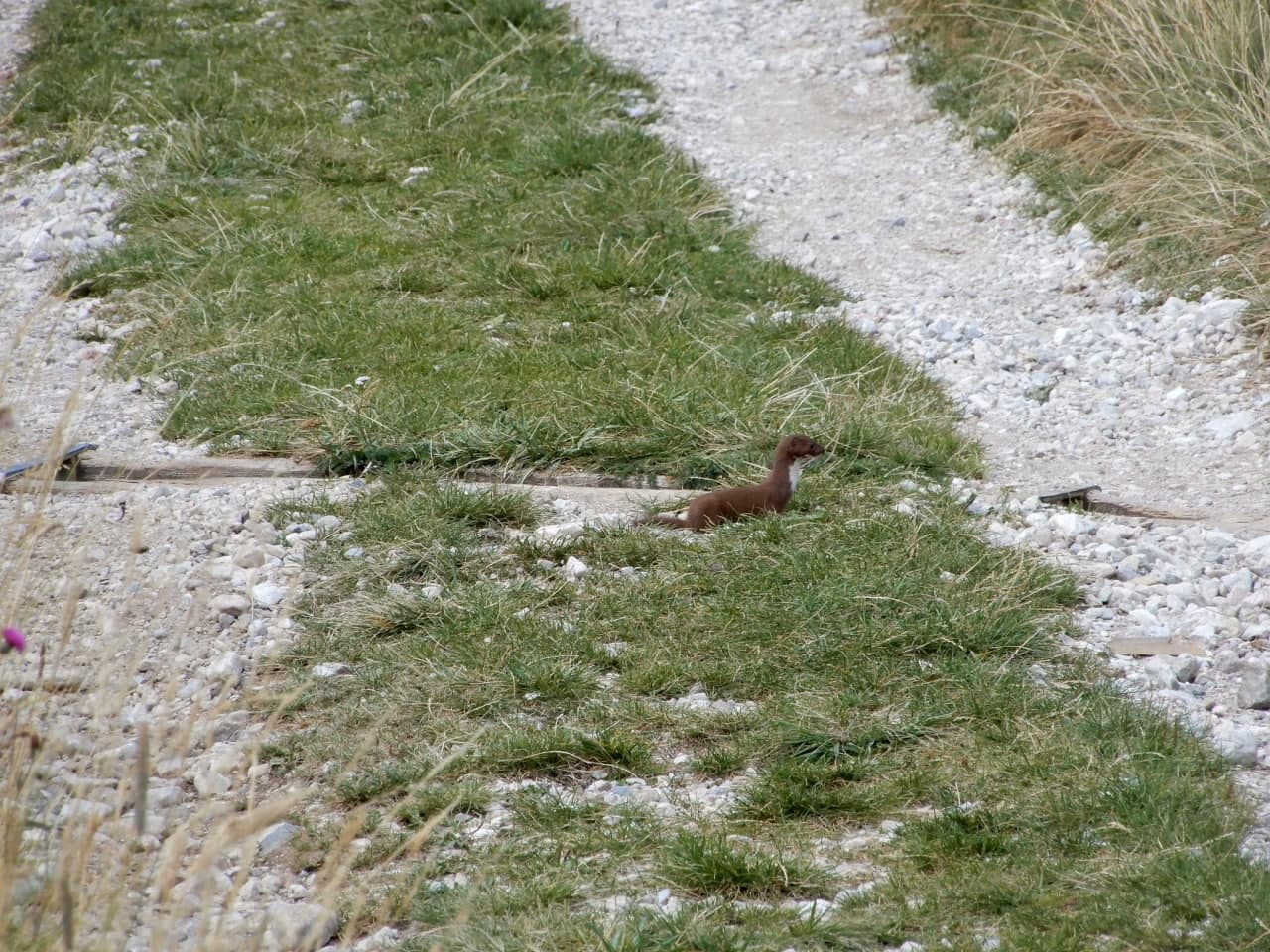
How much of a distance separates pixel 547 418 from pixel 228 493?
141 cm

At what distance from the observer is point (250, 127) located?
10.4 metres

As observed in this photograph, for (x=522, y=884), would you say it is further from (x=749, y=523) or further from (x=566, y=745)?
(x=749, y=523)

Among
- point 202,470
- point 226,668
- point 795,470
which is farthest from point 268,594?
point 795,470

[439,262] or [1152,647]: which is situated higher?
[1152,647]

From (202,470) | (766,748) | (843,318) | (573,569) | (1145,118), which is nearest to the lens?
(766,748)

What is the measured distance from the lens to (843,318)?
7.77m

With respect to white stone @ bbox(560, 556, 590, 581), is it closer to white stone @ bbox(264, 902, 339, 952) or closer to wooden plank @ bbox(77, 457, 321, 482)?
wooden plank @ bbox(77, 457, 321, 482)

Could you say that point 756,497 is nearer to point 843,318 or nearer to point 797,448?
point 797,448

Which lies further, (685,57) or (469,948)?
(685,57)

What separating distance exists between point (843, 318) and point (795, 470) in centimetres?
231

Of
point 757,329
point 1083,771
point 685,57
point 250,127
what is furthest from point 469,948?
point 685,57

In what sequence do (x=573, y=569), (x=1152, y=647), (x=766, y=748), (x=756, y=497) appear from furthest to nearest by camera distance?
(x=756, y=497) → (x=573, y=569) → (x=1152, y=647) → (x=766, y=748)

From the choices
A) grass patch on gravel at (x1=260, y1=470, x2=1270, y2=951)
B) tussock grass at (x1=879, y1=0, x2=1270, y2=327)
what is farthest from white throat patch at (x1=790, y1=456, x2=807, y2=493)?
tussock grass at (x1=879, y1=0, x2=1270, y2=327)

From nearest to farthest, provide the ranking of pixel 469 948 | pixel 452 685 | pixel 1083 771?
pixel 469 948 < pixel 1083 771 < pixel 452 685
